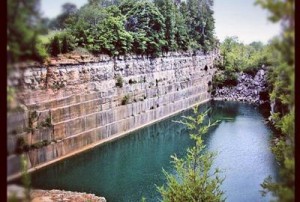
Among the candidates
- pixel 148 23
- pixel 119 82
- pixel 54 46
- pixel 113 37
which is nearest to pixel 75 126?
pixel 54 46

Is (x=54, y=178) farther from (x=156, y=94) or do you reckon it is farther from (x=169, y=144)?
(x=156, y=94)

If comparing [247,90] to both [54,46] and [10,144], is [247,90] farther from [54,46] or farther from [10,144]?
[10,144]

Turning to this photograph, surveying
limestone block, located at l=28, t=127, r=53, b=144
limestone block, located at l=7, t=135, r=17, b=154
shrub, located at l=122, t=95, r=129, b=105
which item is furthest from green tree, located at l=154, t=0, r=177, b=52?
limestone block, located at l=7, t=135, r=17, b=154

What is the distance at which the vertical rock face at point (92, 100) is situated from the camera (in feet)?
60.7

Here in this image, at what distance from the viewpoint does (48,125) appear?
750 inches

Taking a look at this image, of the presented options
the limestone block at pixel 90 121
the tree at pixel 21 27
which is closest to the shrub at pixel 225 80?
the limestone block at pixel 90 121

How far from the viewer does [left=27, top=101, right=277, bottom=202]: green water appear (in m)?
15.5

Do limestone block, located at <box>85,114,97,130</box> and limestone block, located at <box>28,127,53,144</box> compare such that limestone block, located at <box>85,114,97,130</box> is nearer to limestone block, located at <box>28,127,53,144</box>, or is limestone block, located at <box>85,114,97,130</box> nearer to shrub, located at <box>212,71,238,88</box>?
limestone block, located at <box>28,127,53,144</box>

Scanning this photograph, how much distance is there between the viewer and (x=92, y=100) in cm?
2309

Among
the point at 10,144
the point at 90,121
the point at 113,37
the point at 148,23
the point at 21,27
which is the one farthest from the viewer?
the point at 148,23

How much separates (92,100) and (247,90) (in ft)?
79.0

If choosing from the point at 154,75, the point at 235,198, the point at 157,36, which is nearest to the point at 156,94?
the point at 154,75

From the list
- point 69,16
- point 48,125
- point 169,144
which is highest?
point 69,16

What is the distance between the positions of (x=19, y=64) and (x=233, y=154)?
1815cm
